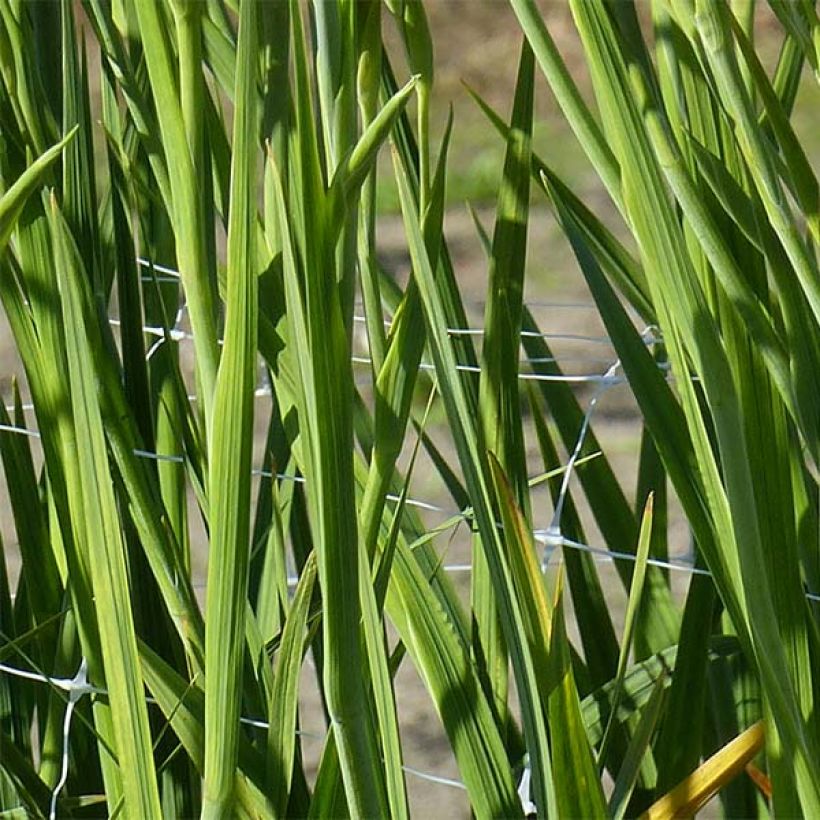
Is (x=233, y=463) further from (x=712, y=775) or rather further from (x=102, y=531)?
(x=712, y=775)

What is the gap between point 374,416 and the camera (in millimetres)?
317

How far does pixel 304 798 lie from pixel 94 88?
1.95 meters

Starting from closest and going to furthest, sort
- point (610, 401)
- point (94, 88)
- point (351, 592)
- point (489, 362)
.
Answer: point (351, 592), point (489, 362), point (610, 401), point (94, 88)

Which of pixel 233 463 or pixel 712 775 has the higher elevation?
pixel 233 463

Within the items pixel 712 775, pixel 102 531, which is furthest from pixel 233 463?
pixel 712 775

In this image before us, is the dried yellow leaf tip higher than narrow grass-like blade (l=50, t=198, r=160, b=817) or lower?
lower

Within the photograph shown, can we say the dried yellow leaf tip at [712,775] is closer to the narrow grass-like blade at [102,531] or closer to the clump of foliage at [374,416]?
the clump of foliage at [374,416]

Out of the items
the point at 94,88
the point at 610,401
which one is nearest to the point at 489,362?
the point at 610,401

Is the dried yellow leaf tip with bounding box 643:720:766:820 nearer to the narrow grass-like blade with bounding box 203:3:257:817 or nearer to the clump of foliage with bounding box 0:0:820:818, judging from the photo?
the clump of foliage with bounding box 0:0:820:818

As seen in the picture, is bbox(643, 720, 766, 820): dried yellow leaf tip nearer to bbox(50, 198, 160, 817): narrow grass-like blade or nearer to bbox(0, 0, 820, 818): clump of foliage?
bbox(0, 0, 820, 818): clump of foliage

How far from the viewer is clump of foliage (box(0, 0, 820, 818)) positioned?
27 cm

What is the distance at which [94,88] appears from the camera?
2170 millimetres

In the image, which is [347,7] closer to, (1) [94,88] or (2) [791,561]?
(2) [791,561]

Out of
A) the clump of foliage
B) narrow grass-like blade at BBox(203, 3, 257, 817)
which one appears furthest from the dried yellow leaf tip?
narrow grass-like blade at BBox(203, 3, 257, 817)
